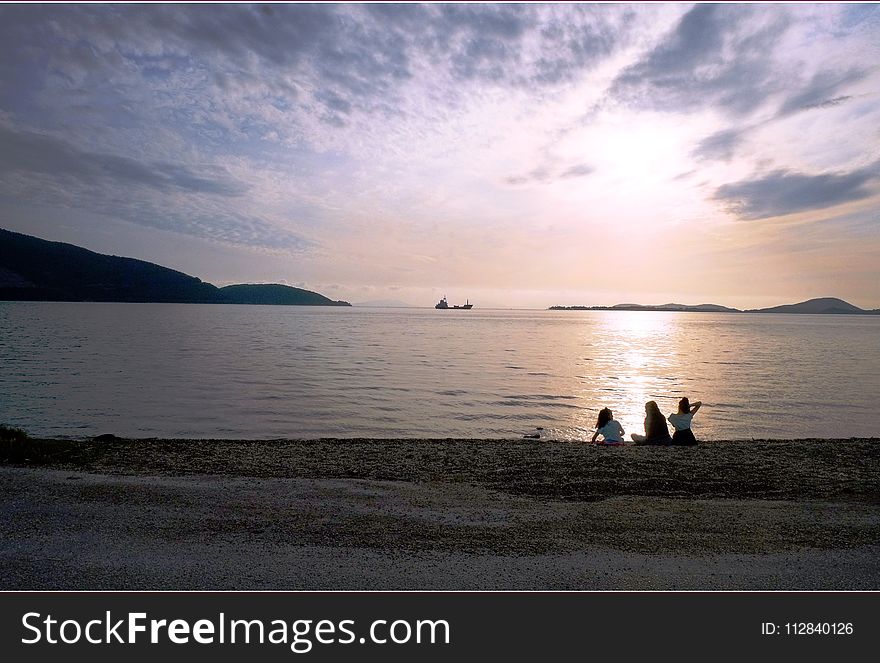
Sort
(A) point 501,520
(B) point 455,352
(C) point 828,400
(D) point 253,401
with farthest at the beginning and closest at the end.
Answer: (B) point 455,352 → (C) point 828,400 → (D) point 253,401 → (A) point 501,520

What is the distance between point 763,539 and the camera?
739 centimetres

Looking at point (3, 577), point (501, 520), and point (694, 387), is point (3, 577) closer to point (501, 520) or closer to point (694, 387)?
point (501, 520)

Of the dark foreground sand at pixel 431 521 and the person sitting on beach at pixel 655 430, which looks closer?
the dark foreground sand at pixel 431 521

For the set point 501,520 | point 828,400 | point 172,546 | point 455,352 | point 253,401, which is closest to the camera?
point 172,546

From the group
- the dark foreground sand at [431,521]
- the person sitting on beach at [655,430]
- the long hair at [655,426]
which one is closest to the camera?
the dark foreground sand at [431,521]

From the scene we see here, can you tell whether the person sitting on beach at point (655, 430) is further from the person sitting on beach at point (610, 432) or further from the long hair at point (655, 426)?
the person sitting on beach at point (610, 432)

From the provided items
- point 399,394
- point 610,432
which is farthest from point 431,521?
point 399,394

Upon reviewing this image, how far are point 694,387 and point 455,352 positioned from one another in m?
26.6

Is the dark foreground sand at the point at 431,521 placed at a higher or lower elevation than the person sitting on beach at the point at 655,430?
lower

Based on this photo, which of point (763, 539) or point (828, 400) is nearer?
point (763, 539)

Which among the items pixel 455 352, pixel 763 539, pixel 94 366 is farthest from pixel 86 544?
pixel 455 352

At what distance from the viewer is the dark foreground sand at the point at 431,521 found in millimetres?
6148

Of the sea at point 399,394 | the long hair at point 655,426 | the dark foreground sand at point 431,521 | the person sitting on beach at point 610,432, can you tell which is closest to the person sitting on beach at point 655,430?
the long hair at point 655,426

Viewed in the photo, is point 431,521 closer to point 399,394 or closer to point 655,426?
point 655,426
